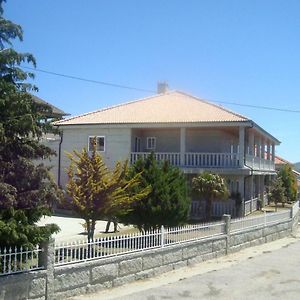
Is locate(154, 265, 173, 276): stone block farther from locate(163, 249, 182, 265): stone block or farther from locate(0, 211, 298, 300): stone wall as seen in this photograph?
locate(163, 249, 182, 265): stone block

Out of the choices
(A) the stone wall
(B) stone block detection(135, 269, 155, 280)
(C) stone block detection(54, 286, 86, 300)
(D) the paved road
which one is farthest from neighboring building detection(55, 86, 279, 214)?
(C) stone block detection(54, 286, 86, 300)

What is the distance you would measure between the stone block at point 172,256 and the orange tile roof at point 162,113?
14.7 meters

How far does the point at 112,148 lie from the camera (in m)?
29.1

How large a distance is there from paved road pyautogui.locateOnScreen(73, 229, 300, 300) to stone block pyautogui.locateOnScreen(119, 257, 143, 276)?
301mm

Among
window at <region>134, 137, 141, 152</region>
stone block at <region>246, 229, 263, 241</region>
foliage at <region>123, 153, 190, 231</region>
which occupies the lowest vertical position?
stone block at <region>246, 229, 263, 241</region>

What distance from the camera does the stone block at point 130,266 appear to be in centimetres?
1091

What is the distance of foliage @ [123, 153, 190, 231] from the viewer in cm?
1515

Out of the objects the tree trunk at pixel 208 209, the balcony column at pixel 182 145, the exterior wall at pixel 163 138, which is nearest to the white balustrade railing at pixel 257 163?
the balcony column at pixel 182 145

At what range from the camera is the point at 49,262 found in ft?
29.5

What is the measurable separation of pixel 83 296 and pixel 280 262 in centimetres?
745

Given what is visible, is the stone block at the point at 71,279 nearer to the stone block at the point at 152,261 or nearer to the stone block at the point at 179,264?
the stone block at the point at 152,261

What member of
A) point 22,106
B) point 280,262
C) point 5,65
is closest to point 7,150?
point 22,106

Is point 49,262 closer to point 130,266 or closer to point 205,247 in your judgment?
point 130,266

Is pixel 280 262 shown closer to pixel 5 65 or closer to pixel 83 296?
pixel 83 296
